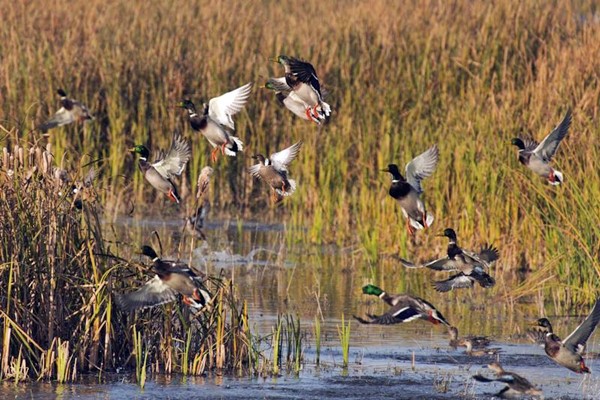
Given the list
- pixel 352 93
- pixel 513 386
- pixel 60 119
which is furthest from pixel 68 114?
pixel 513 386

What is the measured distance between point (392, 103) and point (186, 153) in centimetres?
785

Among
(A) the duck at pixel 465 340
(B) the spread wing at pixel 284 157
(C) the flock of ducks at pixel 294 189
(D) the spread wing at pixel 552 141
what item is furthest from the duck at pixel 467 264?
(B) the spread wing at pixel 284 157

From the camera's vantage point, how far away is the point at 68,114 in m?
16.6

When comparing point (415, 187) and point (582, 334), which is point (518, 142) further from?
point (582, 334)

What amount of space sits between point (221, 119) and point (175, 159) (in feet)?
2.29

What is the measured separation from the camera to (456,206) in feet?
47.0

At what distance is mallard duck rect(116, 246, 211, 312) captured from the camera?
26.5 ft

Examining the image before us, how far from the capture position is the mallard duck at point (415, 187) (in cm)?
1069

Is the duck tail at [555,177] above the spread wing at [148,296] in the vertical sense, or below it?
above

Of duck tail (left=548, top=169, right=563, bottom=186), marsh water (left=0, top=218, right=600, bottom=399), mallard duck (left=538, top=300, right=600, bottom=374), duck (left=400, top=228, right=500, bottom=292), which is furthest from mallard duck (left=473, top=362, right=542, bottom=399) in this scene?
duck tail (left=548, top=169, right=563, bottom=186)

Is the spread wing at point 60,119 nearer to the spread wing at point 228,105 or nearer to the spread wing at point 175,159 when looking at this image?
the spread wing at point 228,105

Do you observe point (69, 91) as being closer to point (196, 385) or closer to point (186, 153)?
point (186, 153)

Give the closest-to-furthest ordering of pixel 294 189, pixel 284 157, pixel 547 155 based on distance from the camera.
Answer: pixel 294 189 < pixel 284 157 < pixel 547 155

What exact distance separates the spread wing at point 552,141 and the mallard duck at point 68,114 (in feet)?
22.5
